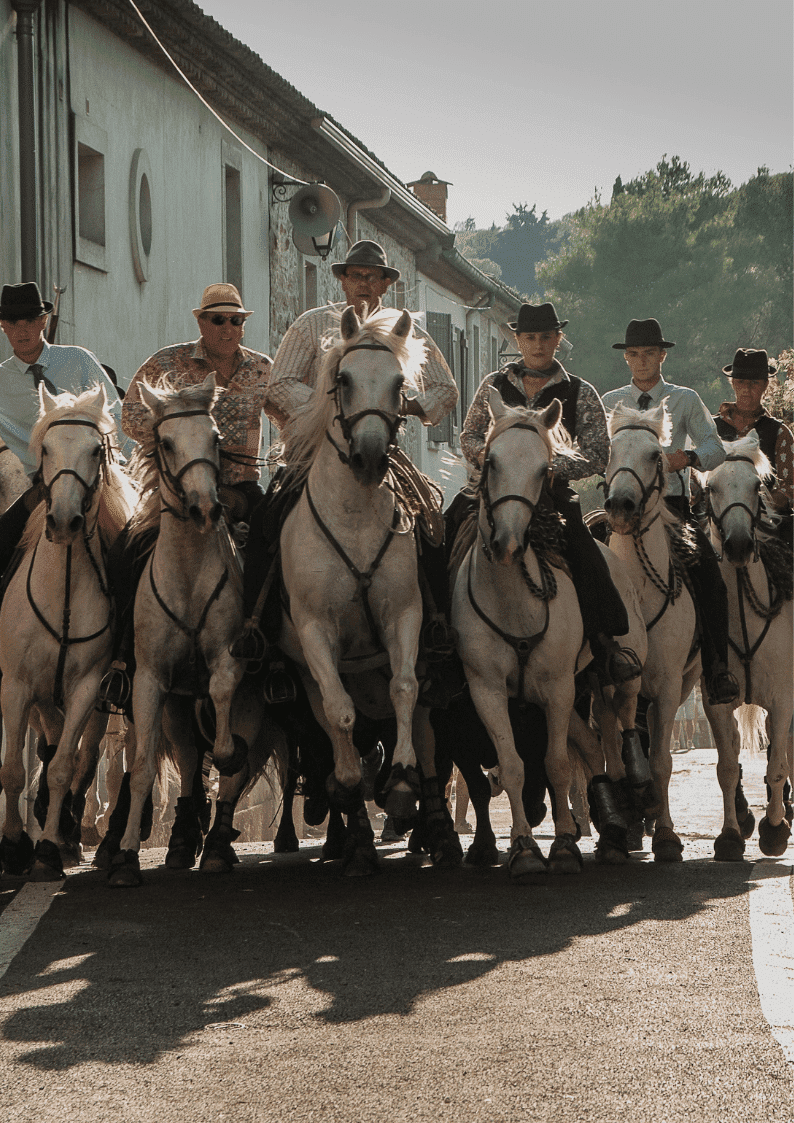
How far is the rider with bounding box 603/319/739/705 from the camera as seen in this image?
939cm

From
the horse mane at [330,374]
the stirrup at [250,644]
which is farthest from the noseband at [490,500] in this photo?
the stirrup at [250,644]

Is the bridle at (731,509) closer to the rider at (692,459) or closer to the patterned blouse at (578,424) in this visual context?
the rider at (692,459)

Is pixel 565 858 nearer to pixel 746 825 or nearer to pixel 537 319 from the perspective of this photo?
pixel 746 825

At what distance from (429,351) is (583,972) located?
3.91 metres

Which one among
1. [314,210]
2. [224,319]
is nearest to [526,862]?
[224,319]

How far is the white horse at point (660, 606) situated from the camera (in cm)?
876

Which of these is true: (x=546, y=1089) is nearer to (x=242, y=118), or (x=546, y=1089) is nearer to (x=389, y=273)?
(x=389, y=273)

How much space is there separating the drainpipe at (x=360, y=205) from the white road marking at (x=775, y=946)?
16727 mm

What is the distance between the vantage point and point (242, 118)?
19.8 meters

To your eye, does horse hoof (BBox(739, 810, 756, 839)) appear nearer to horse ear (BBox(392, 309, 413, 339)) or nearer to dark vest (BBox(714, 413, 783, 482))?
dark vest (BBox(714, 413, 783, 482))

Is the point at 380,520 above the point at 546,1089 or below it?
above

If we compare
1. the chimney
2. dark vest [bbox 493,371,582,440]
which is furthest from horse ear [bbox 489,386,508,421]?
the chimney

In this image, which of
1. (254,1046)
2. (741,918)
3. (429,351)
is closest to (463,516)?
(429,351)

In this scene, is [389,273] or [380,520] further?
[389,273]
